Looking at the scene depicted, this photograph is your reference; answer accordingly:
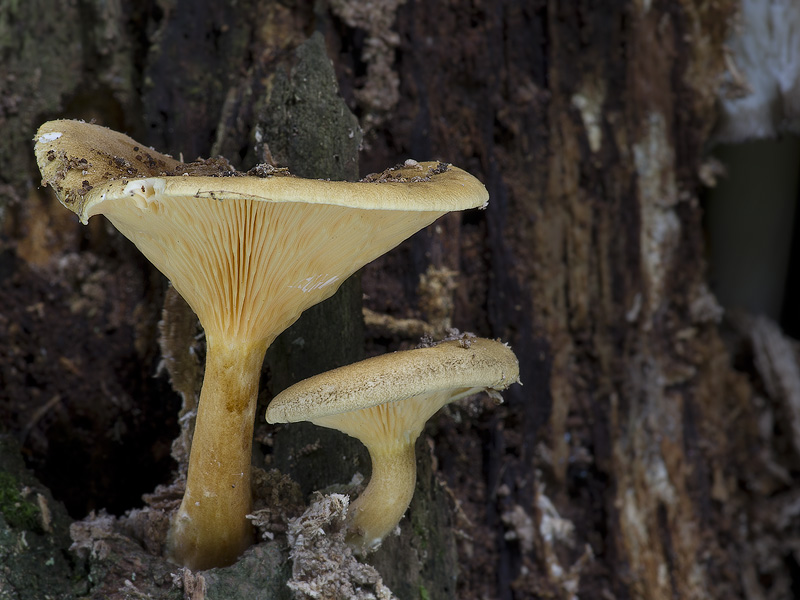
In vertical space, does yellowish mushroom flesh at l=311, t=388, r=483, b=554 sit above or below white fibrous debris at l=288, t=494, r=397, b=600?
above

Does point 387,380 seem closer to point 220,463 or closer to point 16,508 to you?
point 220,463

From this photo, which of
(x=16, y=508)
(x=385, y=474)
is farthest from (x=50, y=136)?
(x=385, y=474)

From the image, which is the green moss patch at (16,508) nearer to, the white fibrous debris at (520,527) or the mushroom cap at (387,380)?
the mushroom cap at (387,380)

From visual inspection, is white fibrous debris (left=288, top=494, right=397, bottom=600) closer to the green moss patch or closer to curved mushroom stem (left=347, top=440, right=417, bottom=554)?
curved mushroom stem (left=347, top=440, right=417, bottom=554)

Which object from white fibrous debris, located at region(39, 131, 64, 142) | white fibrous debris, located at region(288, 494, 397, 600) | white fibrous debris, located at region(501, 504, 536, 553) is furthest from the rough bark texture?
white fibrous debris, located at region(39, 131, 64, 142)

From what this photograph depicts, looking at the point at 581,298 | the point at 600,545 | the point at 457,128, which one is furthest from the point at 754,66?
the point at 600,545

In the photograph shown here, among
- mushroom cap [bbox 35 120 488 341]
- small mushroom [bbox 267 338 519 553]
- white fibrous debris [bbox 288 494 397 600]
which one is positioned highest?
mushroom cap [bbox 35 120 488 341]

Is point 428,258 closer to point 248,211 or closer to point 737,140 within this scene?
point 248,211

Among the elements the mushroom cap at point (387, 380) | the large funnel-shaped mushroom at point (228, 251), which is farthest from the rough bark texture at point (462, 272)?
the mushroom cap at point (387, 380)
